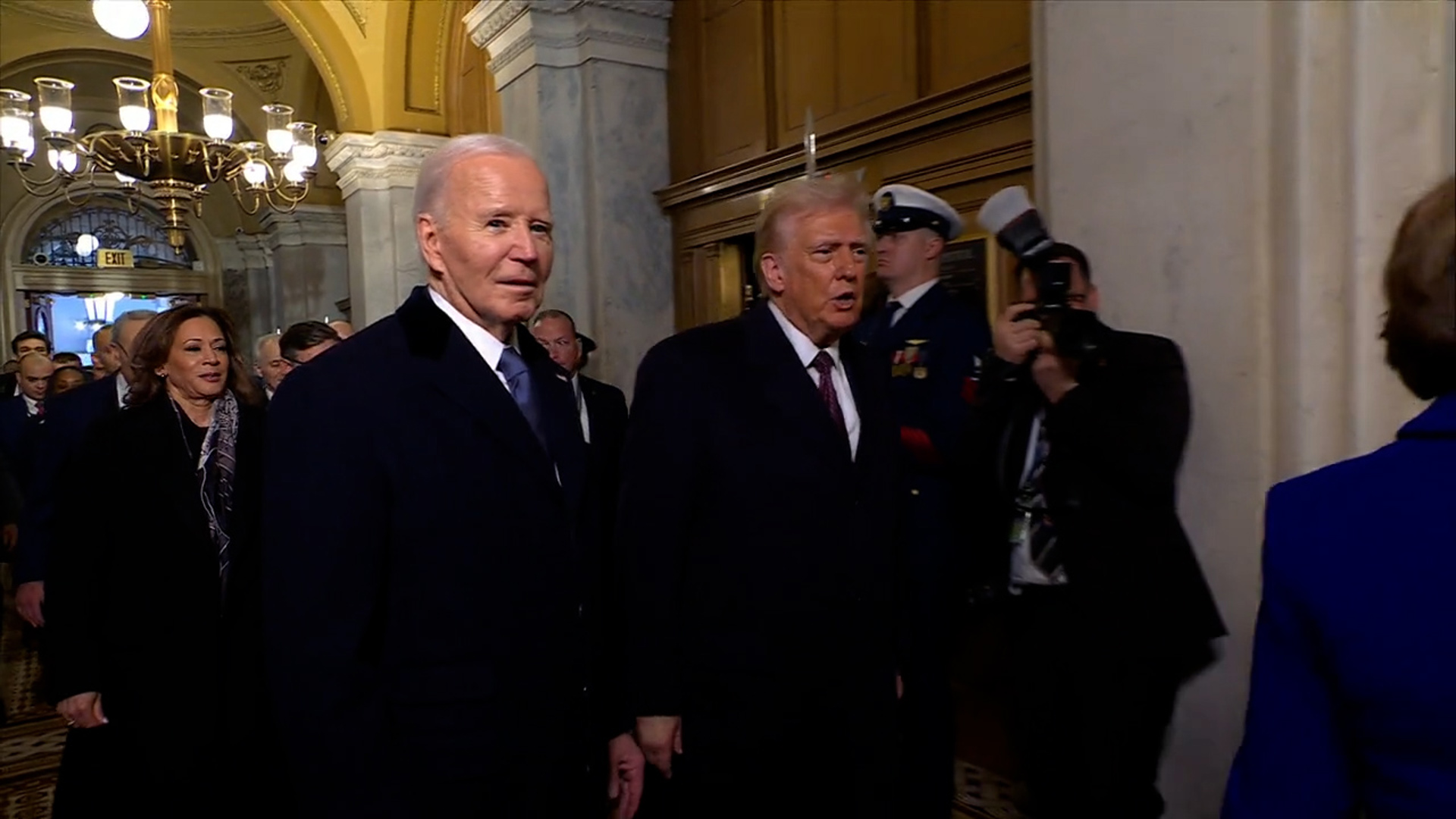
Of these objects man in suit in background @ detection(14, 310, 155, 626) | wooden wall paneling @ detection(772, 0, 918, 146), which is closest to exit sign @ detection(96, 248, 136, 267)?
man in suit in background @ detection(14, 310, 155, 626)

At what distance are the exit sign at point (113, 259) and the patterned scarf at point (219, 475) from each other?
1590 centimetres

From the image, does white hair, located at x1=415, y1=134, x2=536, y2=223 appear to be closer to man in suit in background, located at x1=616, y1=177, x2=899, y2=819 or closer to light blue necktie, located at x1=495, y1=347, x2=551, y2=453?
light blue necktie, located at x1=495, y1=347, x2=551, y2=453

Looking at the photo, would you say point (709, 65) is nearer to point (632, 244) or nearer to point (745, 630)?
point (632, 244)

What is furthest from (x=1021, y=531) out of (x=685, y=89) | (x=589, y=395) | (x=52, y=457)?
(x=685, y=89)

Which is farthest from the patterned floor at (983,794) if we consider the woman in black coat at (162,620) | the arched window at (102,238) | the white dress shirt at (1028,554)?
the arched window at (102,238)

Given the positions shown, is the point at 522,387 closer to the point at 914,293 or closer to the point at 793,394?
the point at 793,394

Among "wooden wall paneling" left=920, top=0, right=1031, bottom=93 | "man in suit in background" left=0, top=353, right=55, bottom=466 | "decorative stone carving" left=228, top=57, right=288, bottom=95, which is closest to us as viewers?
"wooden wall paneling" left=920, top=0, right=1031, bottom=93

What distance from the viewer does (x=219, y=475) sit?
7.75ft

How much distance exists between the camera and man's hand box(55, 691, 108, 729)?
229 centimetres

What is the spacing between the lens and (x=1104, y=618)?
1977 millimetres

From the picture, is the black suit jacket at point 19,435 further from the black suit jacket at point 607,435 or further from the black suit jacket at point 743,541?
the black suit jacket at point 743,541

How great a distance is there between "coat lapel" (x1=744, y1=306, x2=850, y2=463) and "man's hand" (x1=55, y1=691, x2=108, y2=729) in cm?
183

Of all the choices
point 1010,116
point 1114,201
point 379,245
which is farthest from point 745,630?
point 379,245

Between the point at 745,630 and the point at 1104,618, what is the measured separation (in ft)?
2.50
